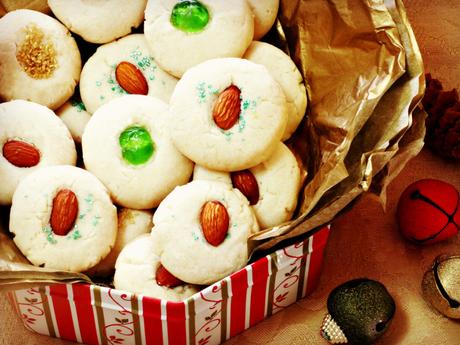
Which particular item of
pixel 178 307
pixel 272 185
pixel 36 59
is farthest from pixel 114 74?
pixel 178 307

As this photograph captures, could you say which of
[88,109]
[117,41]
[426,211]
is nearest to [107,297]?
[88,109]

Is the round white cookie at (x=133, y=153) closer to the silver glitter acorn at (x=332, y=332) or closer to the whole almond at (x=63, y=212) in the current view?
the whole almond at (x=63, y=212)

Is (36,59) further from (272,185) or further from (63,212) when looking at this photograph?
(272,185)

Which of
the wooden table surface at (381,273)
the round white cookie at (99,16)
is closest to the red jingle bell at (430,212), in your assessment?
the wooden table surface at (381,273)

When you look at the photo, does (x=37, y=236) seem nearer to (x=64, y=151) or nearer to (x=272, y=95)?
(x=64, y=151)

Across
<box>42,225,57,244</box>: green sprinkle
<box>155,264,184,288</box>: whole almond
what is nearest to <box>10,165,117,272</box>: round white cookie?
<box>42,225,57,244</box>: green sprinkle

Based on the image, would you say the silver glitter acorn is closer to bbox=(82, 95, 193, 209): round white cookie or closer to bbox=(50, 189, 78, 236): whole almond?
bbox=(82, 95, 193, 209): round white cookie
